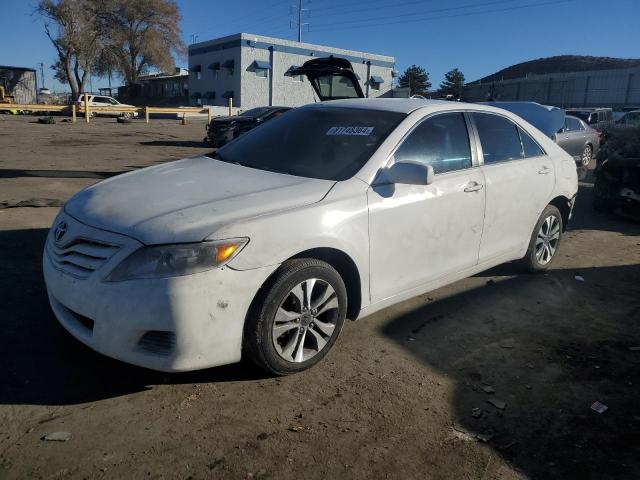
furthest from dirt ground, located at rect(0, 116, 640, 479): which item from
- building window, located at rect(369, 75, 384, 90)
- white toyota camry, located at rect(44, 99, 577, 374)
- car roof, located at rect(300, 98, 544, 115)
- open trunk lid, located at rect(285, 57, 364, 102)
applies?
building window, located at rect(369, 75, 384, 90)

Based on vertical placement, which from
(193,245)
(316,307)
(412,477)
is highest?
(193,245)

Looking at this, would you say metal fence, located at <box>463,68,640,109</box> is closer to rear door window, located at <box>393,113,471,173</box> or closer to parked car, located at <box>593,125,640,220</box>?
parked car, located at <box>593,125,640,220</box>

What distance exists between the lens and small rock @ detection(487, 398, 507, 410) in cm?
285

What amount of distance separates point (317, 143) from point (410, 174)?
81cm

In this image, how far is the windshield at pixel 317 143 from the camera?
137 inches

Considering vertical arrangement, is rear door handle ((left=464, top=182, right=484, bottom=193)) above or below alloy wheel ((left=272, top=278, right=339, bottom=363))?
above

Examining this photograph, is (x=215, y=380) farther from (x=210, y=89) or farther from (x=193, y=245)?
(x=210, y=89)

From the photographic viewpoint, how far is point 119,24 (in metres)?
55.5

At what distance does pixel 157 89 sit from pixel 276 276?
68.1 metres

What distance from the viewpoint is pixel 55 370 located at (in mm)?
2996

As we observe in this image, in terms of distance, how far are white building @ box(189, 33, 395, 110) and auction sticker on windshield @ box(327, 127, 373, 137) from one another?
42379mm

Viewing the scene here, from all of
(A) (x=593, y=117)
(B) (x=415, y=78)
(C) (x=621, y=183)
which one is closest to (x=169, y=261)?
(C) (x=621, y=183)

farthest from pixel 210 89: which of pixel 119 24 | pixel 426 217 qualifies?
pixel 426 217

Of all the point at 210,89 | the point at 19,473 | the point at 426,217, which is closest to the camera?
the point at 19,473
